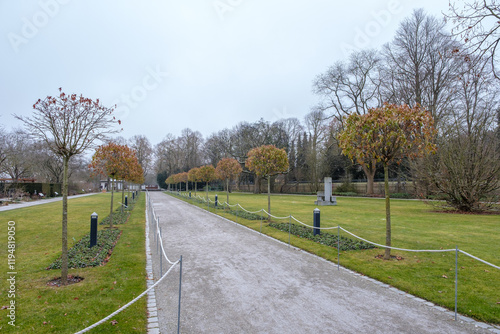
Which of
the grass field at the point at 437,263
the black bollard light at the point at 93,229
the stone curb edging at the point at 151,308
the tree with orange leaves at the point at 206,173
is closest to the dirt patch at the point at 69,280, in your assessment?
the stone curb edging at the point at 151,308

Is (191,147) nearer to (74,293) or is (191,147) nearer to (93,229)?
(93,229)

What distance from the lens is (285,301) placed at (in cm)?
506

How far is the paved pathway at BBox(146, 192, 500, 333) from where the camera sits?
4176 millimetres

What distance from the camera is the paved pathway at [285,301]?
4.18 meters

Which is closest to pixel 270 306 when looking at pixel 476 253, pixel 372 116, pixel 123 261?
pixel 123 261

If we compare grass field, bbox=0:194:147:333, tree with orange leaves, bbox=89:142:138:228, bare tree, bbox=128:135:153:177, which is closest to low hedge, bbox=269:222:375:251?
grass field, bbox=0:194:147:333

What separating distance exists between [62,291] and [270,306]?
12.5 feet

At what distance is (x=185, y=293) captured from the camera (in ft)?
17.9

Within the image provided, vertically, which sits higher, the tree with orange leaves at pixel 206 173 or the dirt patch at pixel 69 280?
the tree with orange leaves at pixel 206 173

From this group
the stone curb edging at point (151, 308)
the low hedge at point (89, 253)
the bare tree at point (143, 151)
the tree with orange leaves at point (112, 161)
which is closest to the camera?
the stone curb edging at point (151, 308)

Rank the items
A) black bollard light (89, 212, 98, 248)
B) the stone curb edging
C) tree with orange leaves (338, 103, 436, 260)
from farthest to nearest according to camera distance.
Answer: black bollard light (89, 212, 98, 248) → tree with orange leaves (338, 103, 436, 260) → the stone curb edging

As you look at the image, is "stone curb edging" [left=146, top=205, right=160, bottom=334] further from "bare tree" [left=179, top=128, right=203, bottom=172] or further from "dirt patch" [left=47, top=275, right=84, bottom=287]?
"bare tree" [left=179, top=128, right=203, bottom=172]

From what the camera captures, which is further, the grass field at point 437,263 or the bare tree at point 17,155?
the bare tree at point 17,155

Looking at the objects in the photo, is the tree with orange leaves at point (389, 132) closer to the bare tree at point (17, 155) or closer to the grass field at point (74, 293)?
the grass field at point (74, 293)
